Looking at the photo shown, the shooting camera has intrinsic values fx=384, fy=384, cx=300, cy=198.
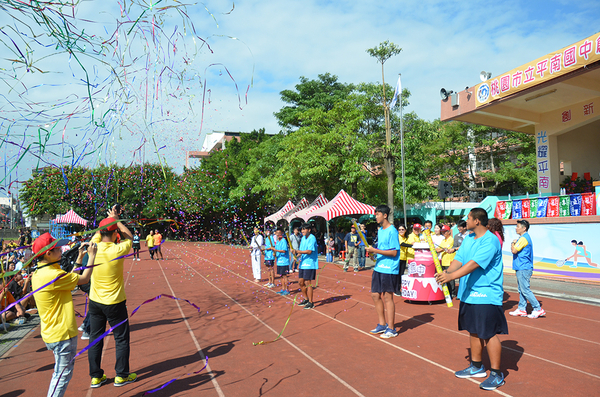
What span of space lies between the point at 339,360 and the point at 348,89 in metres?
33.2

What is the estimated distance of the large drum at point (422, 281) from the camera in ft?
26.3

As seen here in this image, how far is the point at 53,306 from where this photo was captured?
3449 millimetres

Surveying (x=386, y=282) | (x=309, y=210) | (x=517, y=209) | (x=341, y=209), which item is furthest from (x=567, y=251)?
(x=386, y=282)

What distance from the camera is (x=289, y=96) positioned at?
3478 centimetres

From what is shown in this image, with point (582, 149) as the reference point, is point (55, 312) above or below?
below

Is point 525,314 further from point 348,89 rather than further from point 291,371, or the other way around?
point 348,89

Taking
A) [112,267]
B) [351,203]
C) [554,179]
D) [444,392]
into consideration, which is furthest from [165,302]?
[554,179]

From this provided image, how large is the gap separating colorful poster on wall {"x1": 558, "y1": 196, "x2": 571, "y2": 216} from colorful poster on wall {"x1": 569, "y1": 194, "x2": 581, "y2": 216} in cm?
10

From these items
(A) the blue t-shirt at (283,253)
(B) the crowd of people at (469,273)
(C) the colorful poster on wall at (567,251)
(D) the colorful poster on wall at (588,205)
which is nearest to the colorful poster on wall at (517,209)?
(C) the colorful poster on wall at (567,251)

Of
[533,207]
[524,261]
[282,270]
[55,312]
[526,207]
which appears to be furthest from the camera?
[526,207]

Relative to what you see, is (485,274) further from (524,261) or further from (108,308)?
(108,308)

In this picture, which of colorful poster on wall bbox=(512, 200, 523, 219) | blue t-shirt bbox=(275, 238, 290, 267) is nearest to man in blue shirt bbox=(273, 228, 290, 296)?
blue t-shirt bbox=(275, 238, 290, 267)

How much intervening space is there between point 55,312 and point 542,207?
15.4 m

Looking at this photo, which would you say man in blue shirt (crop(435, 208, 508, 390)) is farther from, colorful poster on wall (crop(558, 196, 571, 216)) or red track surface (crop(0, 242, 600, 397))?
colorful poster on wall (crop(558, 196, 571, 216))
